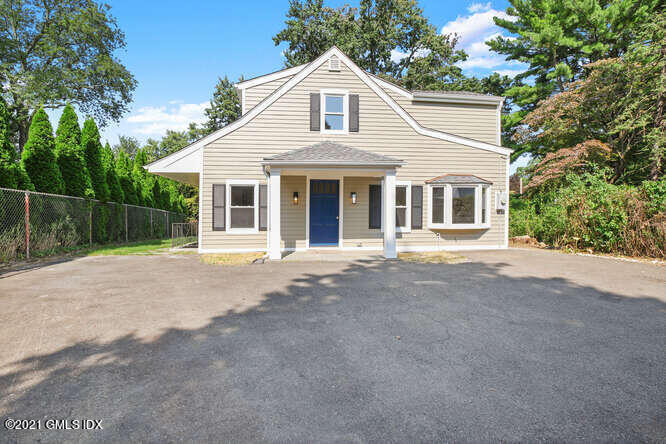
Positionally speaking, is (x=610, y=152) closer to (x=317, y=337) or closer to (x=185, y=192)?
(x=317, y=337)

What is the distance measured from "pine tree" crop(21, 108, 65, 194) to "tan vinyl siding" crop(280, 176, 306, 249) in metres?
6.67

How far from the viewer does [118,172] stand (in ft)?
45.1

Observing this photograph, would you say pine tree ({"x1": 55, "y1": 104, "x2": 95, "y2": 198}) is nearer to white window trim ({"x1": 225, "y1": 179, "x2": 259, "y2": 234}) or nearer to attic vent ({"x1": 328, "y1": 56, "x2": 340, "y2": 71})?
A: white window trim ({"x1": 225, "y1": 179, "x2": 259, "y2": 234})

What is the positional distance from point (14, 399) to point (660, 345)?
528 cm

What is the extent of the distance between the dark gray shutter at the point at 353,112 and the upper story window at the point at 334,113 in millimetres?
229

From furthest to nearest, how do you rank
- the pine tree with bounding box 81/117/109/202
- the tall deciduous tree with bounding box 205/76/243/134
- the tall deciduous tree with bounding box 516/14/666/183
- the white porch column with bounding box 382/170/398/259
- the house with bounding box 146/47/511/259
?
the tall deciduous tree with bounding box 205/76/243/134
the pine tree with bounding box 81/117/109/202
the tall deciduous tree with bounding box 516/14/666/183
the house with bounding box 146/47/511/259
the white porch column with bounding box 382/170/398/259

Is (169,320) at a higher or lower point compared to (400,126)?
lower

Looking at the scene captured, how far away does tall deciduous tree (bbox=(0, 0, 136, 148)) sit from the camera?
19531 mm

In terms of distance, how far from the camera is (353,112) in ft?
33.6

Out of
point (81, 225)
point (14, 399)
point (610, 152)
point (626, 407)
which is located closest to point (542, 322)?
point (626, 407)

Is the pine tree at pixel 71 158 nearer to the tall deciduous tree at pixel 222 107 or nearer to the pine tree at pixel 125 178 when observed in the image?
the pine tree at pixel 125 178

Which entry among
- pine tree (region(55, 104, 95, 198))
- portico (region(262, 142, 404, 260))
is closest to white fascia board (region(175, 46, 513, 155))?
portico (region(262, 142, 404, 260))

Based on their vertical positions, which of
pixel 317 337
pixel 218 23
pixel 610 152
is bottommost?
pixel 317 337

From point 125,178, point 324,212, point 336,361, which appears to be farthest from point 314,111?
point 125,178
